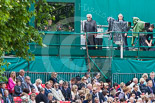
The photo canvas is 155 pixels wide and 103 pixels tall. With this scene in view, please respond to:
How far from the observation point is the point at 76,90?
2162 cm

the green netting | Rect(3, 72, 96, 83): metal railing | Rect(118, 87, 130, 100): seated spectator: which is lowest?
Rect(118, 87, 130, 100): seated spectator

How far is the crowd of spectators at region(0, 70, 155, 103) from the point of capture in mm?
19656

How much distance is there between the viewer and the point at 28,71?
24562 mm

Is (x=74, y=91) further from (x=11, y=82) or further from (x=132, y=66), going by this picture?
(x=132, y=66)

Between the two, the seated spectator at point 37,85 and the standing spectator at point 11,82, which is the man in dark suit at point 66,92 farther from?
the standing spectator at point 11,82

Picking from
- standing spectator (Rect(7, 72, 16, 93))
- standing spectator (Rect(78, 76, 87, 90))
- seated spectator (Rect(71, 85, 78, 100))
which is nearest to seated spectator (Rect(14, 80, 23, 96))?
standing spectator (Rect(7, 72, 16, 93))

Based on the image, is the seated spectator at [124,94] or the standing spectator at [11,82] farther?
the seated spectator at [124,94]

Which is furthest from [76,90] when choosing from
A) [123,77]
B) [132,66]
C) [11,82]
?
[132,66]

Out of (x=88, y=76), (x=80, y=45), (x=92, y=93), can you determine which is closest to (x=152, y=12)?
(x=80, y=45)

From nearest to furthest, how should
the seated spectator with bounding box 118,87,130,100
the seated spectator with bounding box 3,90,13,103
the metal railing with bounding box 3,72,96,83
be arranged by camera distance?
the seated spectator with bounding box 3,90,13,103 → the seated spectator with bounding box 118,87,130,100 → the metal railing with bounding box 3,72,96,83

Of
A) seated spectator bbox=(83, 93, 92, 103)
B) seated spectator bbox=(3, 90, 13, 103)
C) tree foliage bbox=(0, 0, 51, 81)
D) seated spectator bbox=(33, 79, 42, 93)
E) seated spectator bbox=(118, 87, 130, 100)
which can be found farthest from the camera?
seated spectator bbox=(118, 87, 130, 100)

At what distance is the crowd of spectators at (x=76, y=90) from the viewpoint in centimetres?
1966

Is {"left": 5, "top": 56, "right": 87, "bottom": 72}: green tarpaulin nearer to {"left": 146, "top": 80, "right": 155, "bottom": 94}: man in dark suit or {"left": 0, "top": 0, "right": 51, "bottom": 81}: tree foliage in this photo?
{"left": 0, "top": 0, "right": 51, "bottom": 81}: tree foliage

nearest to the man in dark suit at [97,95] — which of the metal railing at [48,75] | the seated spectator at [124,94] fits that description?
the seated spectator at [124,94]
